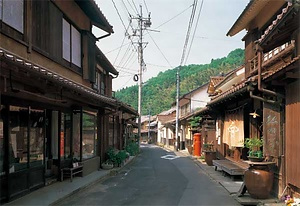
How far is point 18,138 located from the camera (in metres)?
10.0

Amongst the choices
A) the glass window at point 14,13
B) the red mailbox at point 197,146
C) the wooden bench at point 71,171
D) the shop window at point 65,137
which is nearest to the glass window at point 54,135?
the shop window at point 65,137

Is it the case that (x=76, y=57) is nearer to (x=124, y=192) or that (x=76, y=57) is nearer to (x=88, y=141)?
(x=88, y=141)

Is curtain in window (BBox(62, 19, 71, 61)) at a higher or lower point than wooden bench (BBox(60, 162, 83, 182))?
higher

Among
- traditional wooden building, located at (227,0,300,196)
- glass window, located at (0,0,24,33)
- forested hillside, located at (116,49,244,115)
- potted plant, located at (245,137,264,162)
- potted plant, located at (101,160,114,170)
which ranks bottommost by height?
potted plant, located at (101,160,114,170)

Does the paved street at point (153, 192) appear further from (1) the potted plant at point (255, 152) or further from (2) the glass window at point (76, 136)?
(2) the glass window at point (76, 136)

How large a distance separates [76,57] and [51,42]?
10.8 ft

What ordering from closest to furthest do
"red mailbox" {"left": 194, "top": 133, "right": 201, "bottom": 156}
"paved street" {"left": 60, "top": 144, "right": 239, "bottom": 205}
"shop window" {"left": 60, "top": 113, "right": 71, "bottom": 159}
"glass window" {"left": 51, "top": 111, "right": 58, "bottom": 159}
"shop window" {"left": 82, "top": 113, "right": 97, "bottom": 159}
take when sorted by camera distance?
"paved street" {"left": 60, "top": 144, "right": 239, "bottom": 205}, "shop window" {"left": 60, "top": 113, "right": 71, "bottom": 159}, "glass window" {"left": 51, "top": 111, "right": 58, "bottom": 159}, "shop window" {"left": 82, "top": 113, "right": 97, "bottom": 159}, "red mailbox" {"left": 194, "top": 133, "right": 201, "bottom": 156}

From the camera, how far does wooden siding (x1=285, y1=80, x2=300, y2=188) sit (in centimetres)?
798

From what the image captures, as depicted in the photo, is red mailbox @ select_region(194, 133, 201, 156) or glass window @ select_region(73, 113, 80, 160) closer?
glass window @ select_region(73, 113, 80, 160)

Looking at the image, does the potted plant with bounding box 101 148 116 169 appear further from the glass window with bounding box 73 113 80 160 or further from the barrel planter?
the barrel planter

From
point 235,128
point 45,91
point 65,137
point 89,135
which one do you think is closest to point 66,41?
point 65,137

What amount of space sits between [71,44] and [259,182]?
28.6 feet

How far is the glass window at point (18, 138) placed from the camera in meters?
9.49

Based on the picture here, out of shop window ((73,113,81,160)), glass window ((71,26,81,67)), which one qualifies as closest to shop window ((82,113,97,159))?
shop window ((73,113,81,160))
